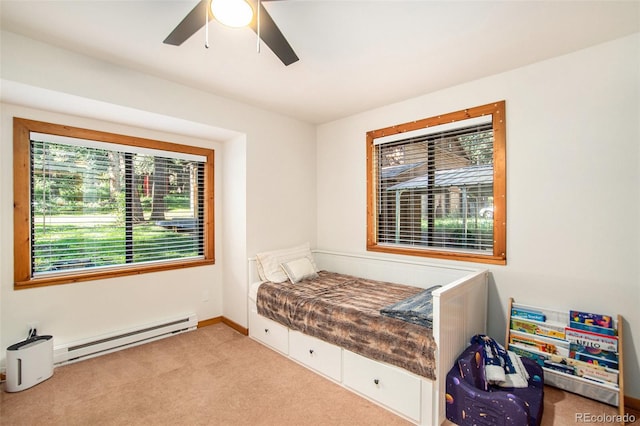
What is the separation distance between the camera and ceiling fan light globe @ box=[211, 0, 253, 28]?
1443 millimetres

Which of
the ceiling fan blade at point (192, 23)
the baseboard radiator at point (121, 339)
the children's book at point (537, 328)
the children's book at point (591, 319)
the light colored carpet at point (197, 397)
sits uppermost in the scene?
the ceiling fan blade at point (192, 23)

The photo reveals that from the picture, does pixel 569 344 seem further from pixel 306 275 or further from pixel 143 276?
pixel 143 276

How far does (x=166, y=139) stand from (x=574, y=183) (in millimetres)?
3928

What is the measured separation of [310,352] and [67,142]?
2.95m

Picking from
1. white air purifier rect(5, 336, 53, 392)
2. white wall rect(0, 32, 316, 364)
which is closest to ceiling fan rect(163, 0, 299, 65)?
white wall rect(0, 32, 316, 364)

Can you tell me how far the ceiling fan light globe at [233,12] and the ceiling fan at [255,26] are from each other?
0.11ft

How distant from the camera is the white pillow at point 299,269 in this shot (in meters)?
3.25

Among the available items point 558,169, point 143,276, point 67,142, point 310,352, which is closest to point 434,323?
point 310,352

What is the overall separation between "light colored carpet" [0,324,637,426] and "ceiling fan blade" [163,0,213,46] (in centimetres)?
242

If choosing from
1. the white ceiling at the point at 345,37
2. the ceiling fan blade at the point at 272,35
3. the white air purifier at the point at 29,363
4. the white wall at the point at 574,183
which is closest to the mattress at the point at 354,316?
the white wall at the point at 574,183

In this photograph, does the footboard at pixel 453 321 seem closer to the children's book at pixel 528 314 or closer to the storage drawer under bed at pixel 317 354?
the children's book at pixel 528 314

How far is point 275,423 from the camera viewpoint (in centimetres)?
191

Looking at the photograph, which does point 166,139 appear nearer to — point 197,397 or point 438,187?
point 197,397

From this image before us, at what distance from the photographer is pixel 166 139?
11.0ft
